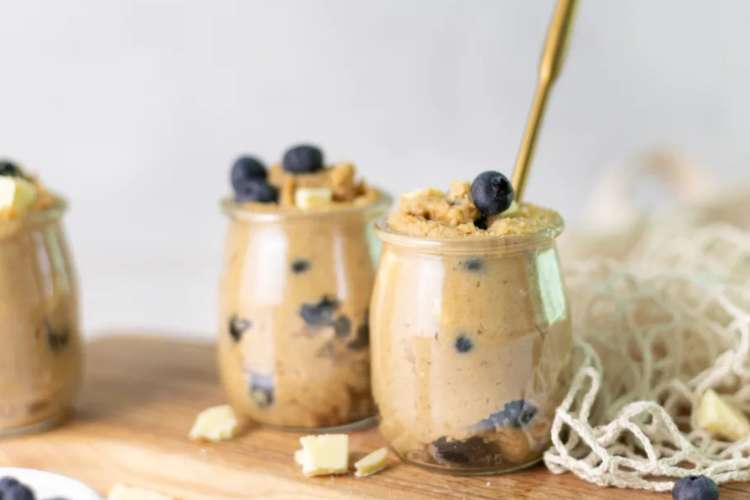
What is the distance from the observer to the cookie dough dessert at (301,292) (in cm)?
108

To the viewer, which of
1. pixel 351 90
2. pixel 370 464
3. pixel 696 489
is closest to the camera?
pixel 696 489

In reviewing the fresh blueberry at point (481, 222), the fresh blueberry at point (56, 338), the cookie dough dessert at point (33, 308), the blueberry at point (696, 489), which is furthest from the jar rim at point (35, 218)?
the blueberry at point (696, 489)

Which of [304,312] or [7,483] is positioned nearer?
[7,483]

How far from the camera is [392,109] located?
222 cm

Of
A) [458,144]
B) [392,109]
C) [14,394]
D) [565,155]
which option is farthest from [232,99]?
[14,394]

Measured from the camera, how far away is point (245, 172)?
3.66 feet

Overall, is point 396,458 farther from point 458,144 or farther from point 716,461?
point 458,144

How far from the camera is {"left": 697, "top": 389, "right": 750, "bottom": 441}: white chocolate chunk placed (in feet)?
3.35

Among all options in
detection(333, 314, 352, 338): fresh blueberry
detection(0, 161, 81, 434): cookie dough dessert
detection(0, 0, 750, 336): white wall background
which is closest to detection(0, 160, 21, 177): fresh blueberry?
detection(0, 161, 81, 434): cookie dough dessert

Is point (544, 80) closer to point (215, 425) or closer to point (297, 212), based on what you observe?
point (297, 212)

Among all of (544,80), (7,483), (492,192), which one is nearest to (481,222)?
(492,192)

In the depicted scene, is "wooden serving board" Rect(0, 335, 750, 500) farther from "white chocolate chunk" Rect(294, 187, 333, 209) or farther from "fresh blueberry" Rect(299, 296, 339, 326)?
"white chocolate chunk" Rect(294, 187, 333, 209)

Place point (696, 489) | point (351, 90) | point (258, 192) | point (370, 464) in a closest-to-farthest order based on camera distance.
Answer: point (696, 489)
point (370, 464)
point (258, 192)
point (351, 90)

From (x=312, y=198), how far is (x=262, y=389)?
0.22 m
